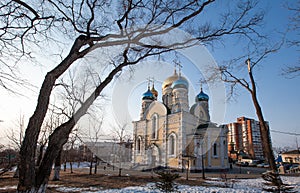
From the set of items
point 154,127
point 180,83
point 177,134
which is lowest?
point 177,134

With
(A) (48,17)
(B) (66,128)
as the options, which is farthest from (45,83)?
(A) (48,17)

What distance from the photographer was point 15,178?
488 inches

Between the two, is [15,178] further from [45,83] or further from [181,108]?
[181,108]

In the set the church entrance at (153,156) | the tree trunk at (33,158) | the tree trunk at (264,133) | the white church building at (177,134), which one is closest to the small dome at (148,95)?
the white church building at (177,134)

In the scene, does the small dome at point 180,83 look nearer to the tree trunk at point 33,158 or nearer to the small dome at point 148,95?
the small dome at point 148,95

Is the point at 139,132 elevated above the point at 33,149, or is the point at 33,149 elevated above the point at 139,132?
the point at 139,132

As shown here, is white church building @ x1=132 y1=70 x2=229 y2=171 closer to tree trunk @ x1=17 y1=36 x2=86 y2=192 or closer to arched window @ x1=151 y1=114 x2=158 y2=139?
arched window @ x1=151 y1=114 x2=158 y2=139

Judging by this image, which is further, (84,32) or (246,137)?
(246,137)

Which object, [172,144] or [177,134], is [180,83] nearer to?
[177,134]

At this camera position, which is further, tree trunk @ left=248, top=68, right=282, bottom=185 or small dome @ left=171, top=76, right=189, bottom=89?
small dome @ left=171, top=76, right=189, bottom=89

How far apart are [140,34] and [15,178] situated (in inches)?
484

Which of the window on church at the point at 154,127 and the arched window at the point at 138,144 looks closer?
the window on church at the point at 154,127

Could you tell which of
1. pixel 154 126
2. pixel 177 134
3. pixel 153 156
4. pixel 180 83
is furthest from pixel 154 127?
pixel 180 83

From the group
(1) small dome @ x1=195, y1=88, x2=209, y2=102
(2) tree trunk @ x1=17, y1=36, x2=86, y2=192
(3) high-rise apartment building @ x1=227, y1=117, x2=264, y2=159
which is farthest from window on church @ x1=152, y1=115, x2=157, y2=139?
(3) high-rise apartment building @ x1=227, y1=117, x2=264, y2=159
